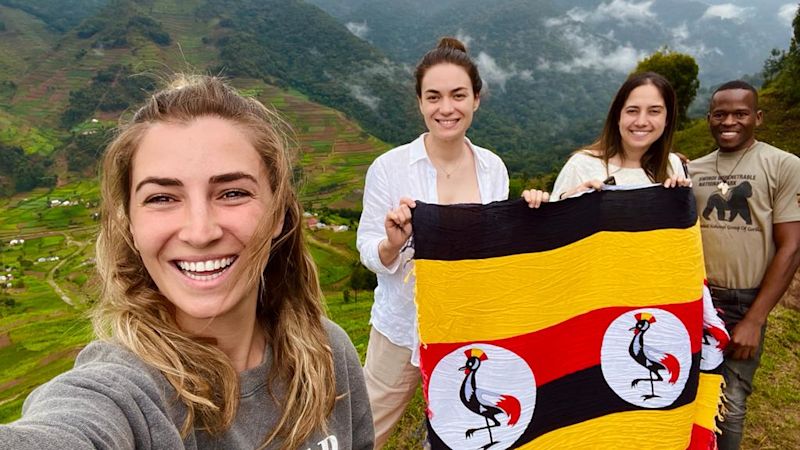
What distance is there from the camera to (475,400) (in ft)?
8.01

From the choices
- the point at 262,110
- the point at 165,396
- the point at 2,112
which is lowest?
the point at 165,396

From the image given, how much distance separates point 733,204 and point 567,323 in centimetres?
139

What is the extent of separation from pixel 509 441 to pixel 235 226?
1.95 meters

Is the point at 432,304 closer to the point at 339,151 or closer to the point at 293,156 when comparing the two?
the point at 293,156

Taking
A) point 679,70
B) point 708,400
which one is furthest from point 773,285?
point 679,70

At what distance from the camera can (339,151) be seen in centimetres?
7406

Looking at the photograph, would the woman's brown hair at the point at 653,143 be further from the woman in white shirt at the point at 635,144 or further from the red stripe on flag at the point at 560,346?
the red stripe on flag at the point at 560,346

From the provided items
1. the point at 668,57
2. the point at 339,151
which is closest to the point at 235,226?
the point at 668,57

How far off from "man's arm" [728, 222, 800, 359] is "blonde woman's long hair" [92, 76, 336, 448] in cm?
269

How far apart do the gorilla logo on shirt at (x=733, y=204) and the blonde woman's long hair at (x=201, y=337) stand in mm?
2676

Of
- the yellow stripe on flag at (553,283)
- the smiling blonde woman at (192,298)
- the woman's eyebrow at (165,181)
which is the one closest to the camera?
the smiling blonde woman at (192,298)

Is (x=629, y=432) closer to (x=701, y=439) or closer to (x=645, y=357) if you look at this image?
(x=645, y=357)

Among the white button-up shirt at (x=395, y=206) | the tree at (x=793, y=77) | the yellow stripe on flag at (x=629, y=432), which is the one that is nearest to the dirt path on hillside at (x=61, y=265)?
the white button-up shirt at (x=395, y=206)

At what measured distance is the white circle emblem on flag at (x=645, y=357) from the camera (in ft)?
8.64
